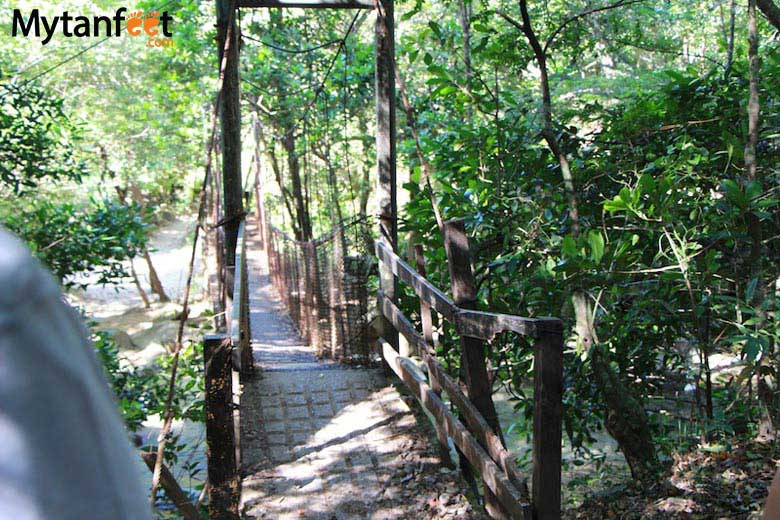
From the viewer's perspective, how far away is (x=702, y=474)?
2764 millimetres

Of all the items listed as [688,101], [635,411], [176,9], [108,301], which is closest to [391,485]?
[635,411]

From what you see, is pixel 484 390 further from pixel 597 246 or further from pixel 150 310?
pixel 150 310

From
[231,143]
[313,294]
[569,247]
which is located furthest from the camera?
[313,294]

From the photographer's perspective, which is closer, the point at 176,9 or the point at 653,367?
the point at 653,367

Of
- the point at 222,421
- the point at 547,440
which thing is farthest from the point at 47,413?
the point at 222,421

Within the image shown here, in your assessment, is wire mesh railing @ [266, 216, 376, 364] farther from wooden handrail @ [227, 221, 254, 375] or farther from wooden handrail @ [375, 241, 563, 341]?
wooden handrail @ [375, 241, 563, 341]

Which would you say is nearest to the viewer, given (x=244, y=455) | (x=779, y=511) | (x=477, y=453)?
(x=779, y=511)

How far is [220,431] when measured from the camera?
281 cm

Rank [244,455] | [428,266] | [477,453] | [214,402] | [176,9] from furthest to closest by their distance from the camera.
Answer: [176,9]
[428,266]
[244,455]
[214,402]
[477,453]

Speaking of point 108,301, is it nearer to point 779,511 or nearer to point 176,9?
point 176,9

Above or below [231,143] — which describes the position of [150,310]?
below

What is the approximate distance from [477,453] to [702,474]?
2.88ft

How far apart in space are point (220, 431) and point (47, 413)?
2585 mm

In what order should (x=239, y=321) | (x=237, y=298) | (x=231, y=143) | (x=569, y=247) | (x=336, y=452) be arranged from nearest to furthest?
(x=569, y=247)
(x=239, y=321)
(x=237, y=298)
(x=336, y=452)
(x=231, y=143)
